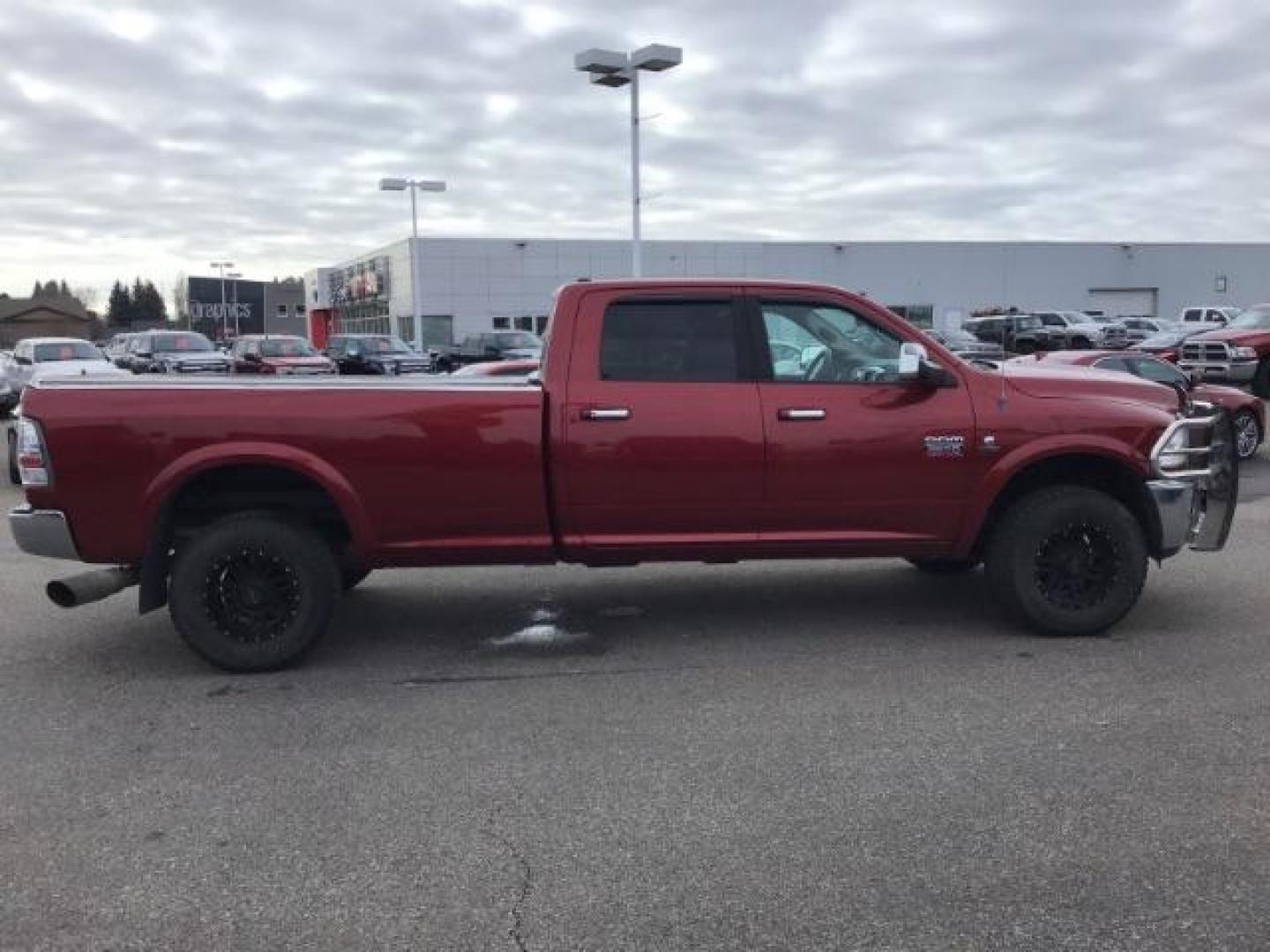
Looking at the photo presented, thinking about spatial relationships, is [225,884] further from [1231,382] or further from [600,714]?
[1231,382]

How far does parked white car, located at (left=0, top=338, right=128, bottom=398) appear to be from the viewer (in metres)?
21.2

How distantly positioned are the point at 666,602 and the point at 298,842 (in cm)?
347

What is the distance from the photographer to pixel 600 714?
16.0 feet

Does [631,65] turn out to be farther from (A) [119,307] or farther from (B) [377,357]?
(A) [119,307]

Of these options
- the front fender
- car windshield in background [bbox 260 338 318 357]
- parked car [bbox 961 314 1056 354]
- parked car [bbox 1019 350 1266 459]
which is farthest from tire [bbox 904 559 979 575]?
parked car [bbox 961 314 1056 354]

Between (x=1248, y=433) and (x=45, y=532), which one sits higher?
(x=45, y=532)

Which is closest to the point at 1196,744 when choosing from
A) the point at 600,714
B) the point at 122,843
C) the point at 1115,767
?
the point at 1115,767

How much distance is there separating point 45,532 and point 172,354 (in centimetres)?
2392

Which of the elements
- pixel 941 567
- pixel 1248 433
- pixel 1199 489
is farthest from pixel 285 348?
pixel 1199 489

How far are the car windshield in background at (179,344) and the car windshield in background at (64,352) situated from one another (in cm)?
417

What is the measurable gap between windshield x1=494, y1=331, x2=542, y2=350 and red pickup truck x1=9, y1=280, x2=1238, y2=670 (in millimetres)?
28943

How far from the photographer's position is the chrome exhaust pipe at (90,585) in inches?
212

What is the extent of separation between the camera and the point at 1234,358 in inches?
687

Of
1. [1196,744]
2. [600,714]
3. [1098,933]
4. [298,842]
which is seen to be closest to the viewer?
[1098,933]
